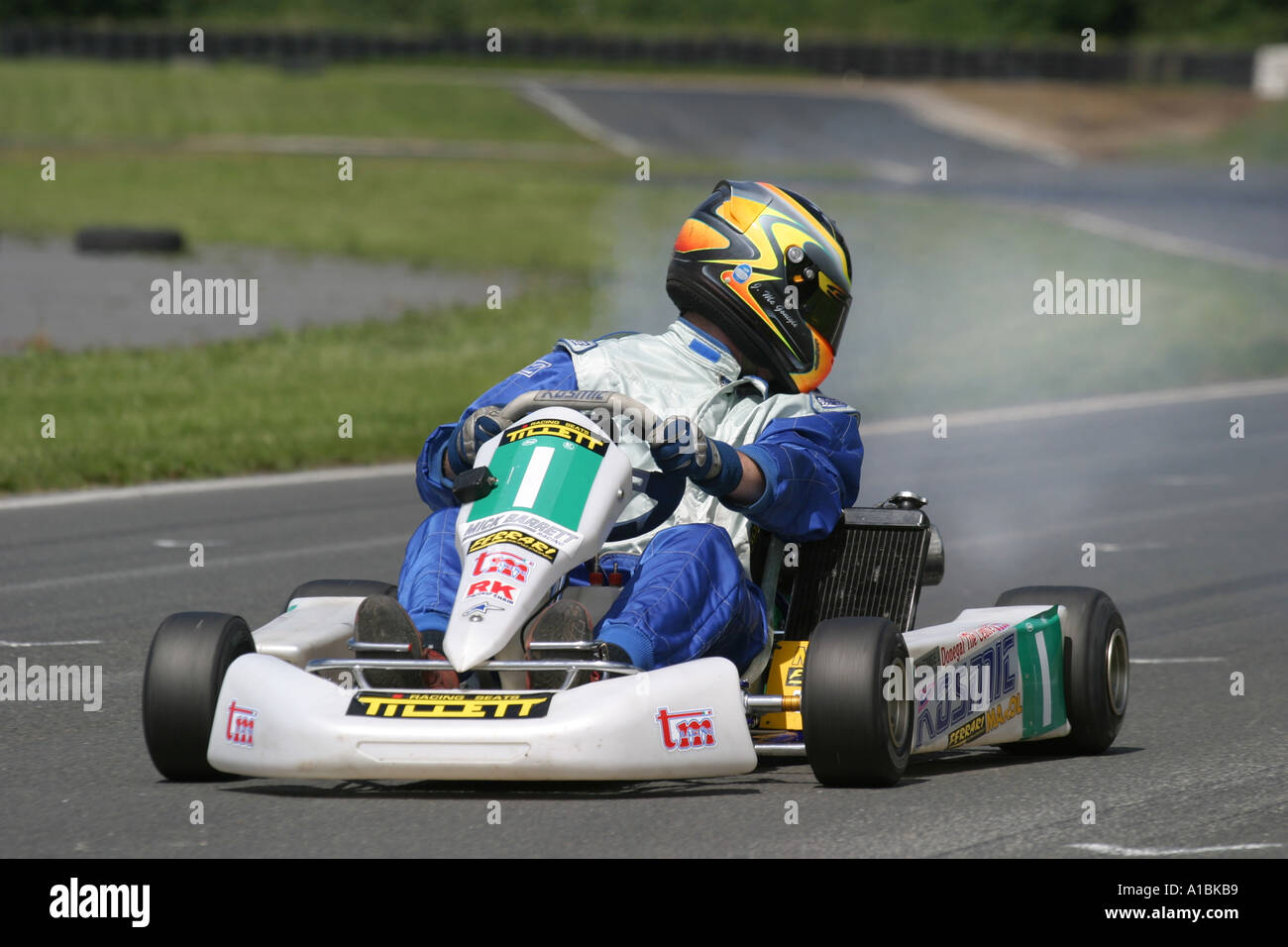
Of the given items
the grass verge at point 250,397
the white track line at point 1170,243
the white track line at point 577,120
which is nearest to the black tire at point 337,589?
the grass verge at point 250,397

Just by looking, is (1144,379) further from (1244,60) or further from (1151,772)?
(1244,60)

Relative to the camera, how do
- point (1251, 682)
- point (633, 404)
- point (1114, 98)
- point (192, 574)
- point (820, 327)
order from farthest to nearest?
point (1114, 98), point (192, 574), point (1251, 682), point (820, 327), point (633, 404)

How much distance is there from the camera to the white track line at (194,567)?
24.7ft

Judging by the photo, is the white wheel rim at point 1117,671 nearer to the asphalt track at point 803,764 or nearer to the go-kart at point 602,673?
the go-kart at point 602,673

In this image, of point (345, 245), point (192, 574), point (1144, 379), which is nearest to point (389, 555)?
point (192, 574)

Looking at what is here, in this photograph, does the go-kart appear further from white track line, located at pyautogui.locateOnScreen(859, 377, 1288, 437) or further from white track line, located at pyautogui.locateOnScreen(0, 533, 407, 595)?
white track line, located at pyautogui.locateOnScreen(859, 377, 1288, 437)

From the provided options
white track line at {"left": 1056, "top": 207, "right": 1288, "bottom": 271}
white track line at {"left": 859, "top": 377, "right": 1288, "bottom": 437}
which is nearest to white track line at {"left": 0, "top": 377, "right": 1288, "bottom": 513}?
white track line at {"left": 859, "top": 377, "right": 1288, "bottom": 437}

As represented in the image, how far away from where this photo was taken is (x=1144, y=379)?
51.2 ft

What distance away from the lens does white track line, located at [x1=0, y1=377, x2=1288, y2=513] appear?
9703 millimetres

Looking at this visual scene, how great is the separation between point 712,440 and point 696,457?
0.08m

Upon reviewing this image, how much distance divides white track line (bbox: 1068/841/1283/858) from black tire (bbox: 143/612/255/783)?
184 cm

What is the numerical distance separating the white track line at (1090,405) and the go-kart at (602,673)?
7238 millimetres

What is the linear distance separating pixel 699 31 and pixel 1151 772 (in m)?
46.6

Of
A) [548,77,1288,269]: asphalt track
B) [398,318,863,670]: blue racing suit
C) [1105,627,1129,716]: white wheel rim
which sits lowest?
[1105,627,1129,716]: white wheel rim
